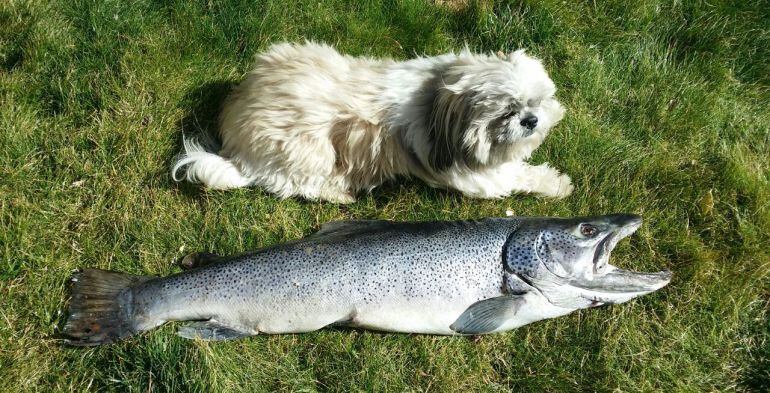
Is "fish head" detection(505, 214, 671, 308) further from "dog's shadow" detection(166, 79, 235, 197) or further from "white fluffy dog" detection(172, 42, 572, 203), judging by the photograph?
"dog's shadow" detection(166, 79, 235, 197)

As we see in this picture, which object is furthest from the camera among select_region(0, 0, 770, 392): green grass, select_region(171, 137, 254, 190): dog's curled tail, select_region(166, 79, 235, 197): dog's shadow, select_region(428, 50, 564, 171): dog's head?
select_region(166, 79, 235, 197): dog's shadow

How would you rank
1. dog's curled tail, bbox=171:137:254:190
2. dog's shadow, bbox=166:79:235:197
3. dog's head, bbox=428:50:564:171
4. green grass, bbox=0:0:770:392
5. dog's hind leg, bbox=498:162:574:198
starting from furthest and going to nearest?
dog's shadow, bbox=166:79:235:197 < dog's hind leg, bbox=498:162:574:198 < dog's curled tail, bbox=171:137:254:190 < green grass, bbox=0:0:770:392 < dog's head, bbox=428:50:564:171

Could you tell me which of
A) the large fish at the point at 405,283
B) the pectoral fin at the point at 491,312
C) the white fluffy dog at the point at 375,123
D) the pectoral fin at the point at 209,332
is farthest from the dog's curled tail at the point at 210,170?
the pectoral fin at the point at 491,312

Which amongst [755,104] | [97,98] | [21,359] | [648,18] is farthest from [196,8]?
[755,104]

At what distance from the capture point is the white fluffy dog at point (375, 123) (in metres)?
3.26

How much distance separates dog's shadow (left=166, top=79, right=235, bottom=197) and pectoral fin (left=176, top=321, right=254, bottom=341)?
1.05 metres

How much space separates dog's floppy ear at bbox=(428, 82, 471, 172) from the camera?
10.7 feet

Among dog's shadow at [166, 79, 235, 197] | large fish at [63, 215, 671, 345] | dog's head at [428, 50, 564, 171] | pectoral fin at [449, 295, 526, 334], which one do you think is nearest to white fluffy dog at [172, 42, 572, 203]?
dog's head at [428, 50, 564, 171]

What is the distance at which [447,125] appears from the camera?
331 cm

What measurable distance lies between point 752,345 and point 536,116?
6.67ft

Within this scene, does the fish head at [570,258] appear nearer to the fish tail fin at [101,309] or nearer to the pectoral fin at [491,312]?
the pectoral fin at [491,312]

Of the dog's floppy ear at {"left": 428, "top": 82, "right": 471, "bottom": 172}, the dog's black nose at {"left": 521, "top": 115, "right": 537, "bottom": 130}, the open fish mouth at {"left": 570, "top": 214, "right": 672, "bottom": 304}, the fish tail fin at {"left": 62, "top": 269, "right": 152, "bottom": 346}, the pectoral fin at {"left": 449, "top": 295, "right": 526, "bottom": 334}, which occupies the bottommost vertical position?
the fish tail fin at {"left": 62, "top": 269, "right": 152, "bottom": 346}

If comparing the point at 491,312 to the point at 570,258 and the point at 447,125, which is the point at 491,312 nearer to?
the point at 570,258

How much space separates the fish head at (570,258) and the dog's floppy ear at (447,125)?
0.60 m
